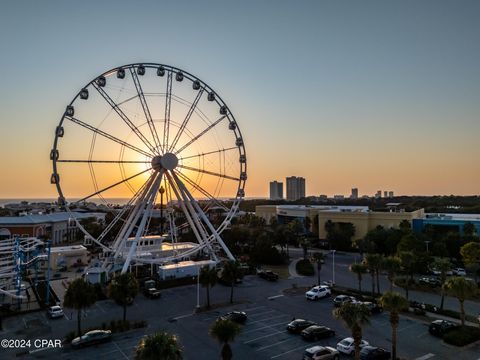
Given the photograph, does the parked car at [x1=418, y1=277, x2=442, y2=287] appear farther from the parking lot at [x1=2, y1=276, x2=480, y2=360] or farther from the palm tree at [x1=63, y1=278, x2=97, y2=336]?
the palm tree at [x1=63, y1=278, x2=97, y2=336]

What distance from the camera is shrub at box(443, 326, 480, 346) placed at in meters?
25.1

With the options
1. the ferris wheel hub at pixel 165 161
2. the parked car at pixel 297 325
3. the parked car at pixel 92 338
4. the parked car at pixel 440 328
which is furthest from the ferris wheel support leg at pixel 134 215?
the parked car at pixel 440 328

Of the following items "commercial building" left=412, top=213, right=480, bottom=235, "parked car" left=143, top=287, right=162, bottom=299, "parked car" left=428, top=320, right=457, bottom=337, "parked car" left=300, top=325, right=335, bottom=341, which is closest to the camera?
"parked car" left=300, top=325, right=335, bottom=341

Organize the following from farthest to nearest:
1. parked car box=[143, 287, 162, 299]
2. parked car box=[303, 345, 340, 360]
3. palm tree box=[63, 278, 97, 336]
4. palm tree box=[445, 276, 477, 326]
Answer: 1. parked car box=[143, 287, 162, 299]
2. palm tree box=[445, 276, 477, 326]
3. palm tree box=[63, 278, 97, 336]
4. parked car box=[303, 345, 340, 360]

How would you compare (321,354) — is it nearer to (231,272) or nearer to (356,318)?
(356,318)

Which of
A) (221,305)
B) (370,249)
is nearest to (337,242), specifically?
(370,249)

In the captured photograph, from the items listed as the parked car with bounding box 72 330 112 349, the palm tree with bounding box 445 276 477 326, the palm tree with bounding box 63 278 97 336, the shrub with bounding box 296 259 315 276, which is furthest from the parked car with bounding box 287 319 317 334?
the shrub with bounding box 296 259 315 276

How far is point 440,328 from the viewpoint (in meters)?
26.7

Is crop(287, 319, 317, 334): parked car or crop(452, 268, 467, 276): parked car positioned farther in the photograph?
crop(452, 268, 467, 276): parked car

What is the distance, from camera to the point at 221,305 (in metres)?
34.4

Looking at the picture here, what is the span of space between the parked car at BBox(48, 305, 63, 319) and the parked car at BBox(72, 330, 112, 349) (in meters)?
6.88

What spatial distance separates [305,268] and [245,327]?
2383 cm

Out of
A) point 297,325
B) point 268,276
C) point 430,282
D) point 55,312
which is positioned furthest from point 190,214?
point 430,282

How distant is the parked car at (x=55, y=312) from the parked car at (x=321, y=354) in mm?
19779
